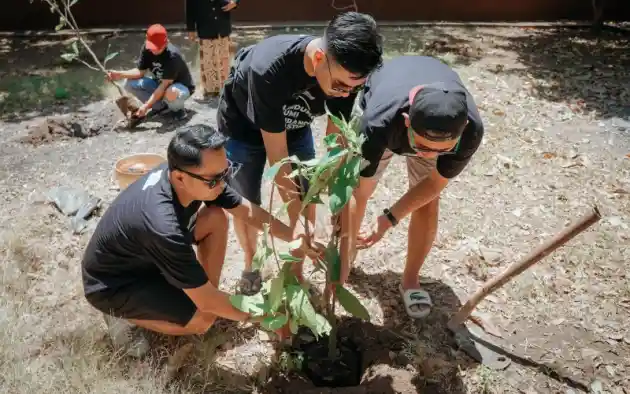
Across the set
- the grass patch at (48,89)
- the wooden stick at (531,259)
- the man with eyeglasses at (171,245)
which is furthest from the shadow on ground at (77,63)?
the wooden stick at (531,259)

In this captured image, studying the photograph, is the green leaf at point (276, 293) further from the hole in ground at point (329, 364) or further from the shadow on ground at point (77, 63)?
the shadow on ground at point (77, 63)

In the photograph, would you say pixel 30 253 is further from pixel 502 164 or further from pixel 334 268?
pixel 502 164

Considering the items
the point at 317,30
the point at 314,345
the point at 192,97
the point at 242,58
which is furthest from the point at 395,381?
the point at 317,30

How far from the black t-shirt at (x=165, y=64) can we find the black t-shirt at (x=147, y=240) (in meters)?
3.01

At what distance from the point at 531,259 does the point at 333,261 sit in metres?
0.88

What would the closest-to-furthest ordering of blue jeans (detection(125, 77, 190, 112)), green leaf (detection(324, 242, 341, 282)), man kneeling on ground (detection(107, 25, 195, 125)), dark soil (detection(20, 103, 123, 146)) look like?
green leaf (detection(324, 242, 341, 282)) < dark soil (detection(20, 103, 123, 146)) < man kneeling on ground (detection(107, 25, 195, 125)) < blue jeans (detection(125, 77, 190, 112))

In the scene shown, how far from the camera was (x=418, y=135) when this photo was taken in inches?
79.2

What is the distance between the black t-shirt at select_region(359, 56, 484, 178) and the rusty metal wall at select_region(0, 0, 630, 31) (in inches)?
263

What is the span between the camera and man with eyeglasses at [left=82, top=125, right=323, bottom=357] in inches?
81.2

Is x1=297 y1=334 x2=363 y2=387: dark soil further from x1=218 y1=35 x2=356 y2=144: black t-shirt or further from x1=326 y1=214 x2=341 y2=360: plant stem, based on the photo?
x1=218 y1=35 x2=356 y2=144: black t-shirt

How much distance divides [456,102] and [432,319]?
4.59 feet

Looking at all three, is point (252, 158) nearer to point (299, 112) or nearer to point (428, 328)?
point (299, 112)

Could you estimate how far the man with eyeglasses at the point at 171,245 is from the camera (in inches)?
81.2

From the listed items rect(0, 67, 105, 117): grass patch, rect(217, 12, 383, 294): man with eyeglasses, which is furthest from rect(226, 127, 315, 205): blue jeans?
rect(0, 67, 105, 117): grass patch
